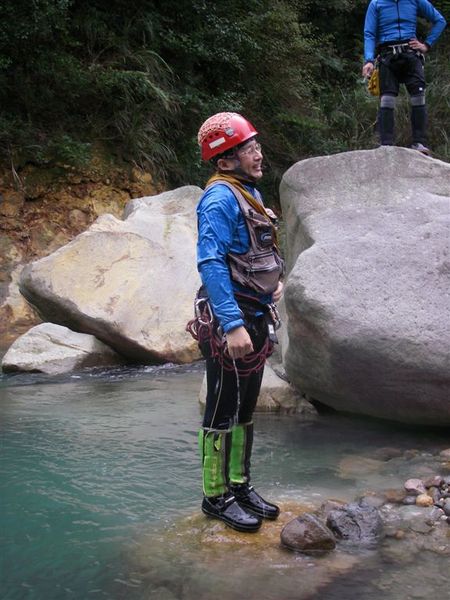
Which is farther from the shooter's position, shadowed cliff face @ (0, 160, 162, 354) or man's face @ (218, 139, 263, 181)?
shadowed cliff face @ (0, 160, 162, 354)

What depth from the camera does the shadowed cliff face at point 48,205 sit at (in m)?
9.62

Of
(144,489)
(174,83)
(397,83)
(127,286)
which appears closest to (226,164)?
(144,489)

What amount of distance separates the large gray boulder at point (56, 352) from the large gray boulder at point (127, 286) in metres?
0.15

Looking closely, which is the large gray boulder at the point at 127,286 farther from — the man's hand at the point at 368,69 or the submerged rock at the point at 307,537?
A: the submerged rock at the point at 307,537

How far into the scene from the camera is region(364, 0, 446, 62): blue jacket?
19.6 ft

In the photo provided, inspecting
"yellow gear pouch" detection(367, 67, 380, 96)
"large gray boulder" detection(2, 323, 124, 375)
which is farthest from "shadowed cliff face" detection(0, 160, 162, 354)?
"yellow gear pouch" detection(367, 67, 380, 96)

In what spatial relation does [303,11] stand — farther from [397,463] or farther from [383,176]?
[397,463]

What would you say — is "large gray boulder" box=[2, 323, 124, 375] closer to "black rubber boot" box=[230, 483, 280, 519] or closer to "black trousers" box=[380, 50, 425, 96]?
"black trousers" box=[380, 50, 425, 96]

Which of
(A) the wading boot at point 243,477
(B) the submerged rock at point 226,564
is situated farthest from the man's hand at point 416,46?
(B) the submerged rock at point 226,564

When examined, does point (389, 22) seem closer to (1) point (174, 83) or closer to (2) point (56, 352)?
(2) point (56, 352)

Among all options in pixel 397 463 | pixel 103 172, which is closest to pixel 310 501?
pixel 397 463

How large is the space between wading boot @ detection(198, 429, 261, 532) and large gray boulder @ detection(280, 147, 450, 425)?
1.34 m

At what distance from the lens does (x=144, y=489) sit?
3.31 m

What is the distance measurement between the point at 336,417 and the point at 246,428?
178cm
